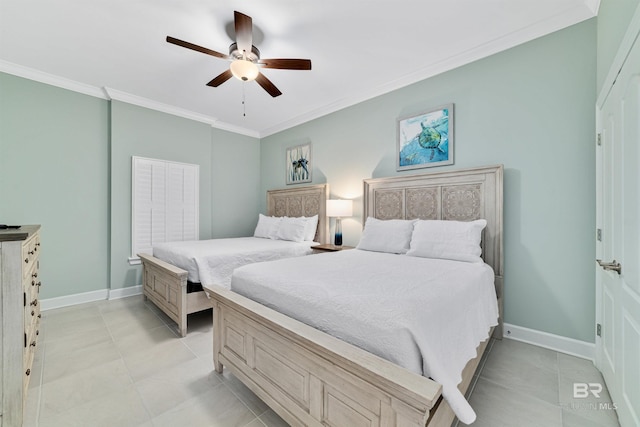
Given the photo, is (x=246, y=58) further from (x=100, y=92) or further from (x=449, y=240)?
(x=100, y=92)

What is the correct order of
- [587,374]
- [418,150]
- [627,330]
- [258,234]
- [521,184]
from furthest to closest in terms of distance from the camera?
[258,234] → [418,150] → [521,184] → [587,374] → [627,330]

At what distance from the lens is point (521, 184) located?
2.43 meters

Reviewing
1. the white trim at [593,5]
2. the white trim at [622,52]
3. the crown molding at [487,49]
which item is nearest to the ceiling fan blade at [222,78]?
the crown molding at [487,49]

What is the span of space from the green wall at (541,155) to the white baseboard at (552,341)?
5 centimetres

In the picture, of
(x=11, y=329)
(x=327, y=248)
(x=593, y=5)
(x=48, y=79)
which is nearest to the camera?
(x=11, y=329)

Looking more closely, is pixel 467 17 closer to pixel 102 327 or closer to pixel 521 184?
pixel 521 184

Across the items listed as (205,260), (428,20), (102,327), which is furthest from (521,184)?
(102,327)

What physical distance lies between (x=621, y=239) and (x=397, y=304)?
1.37m

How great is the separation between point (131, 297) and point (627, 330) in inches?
194

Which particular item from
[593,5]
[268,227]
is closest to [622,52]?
[593,5]

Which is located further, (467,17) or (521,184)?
(521,184)

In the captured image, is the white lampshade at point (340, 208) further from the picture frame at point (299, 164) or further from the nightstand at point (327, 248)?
the picture frame at point (299, 164)

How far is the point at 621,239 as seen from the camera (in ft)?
4.74

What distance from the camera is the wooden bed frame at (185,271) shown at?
2.55 metres
